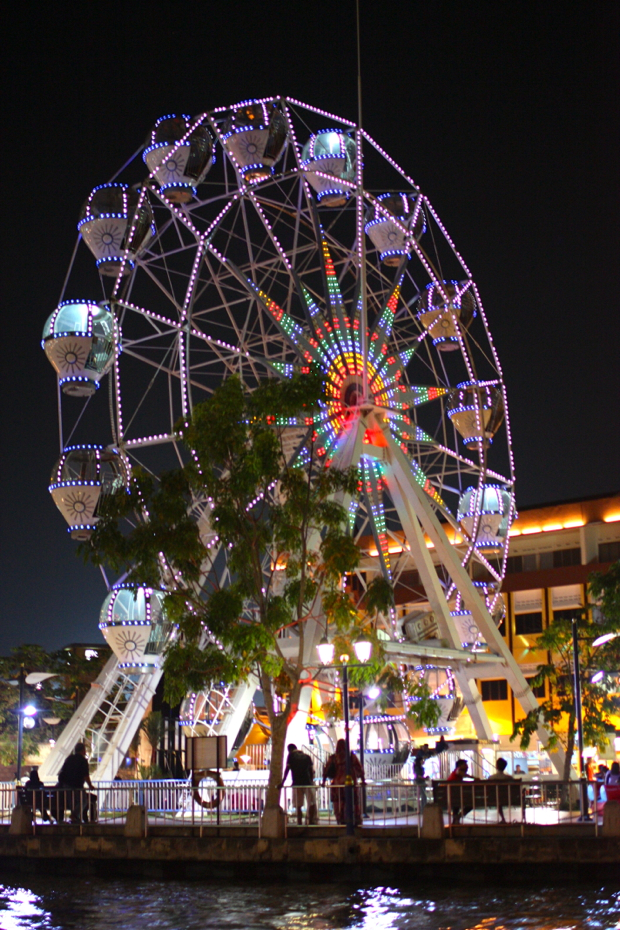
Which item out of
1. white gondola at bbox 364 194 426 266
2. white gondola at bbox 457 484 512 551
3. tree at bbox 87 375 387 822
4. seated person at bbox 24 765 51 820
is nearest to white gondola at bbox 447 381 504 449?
white gondola at bbox 457 484 512 551

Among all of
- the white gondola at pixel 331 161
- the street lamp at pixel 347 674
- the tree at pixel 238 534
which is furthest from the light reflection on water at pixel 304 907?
the white gondola at pixel 331 161

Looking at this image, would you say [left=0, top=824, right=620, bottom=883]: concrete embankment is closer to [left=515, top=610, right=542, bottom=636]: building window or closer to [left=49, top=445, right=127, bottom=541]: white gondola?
[left=49, top=445, right=127, bottom=541]: white gondola

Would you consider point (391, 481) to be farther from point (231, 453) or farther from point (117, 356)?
point (231, 453)

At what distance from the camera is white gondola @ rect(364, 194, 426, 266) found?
39.5 m

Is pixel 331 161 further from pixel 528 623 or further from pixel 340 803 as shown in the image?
pixel 528 623

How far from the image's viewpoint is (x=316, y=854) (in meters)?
21.1

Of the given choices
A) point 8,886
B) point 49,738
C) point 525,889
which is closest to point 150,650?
point 8,886

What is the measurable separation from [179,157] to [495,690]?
52.1 m

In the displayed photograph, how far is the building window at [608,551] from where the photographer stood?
7606 centimetres

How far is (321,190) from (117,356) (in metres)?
9.08

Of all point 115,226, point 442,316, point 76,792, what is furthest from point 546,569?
point 76,792

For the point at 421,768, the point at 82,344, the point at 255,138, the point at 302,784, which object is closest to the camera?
the point at 302,784

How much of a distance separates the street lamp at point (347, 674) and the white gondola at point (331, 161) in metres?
17.3

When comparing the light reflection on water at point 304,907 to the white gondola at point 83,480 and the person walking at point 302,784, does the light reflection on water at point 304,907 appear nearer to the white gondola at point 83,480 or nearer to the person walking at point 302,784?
the person walking at point 302,784
